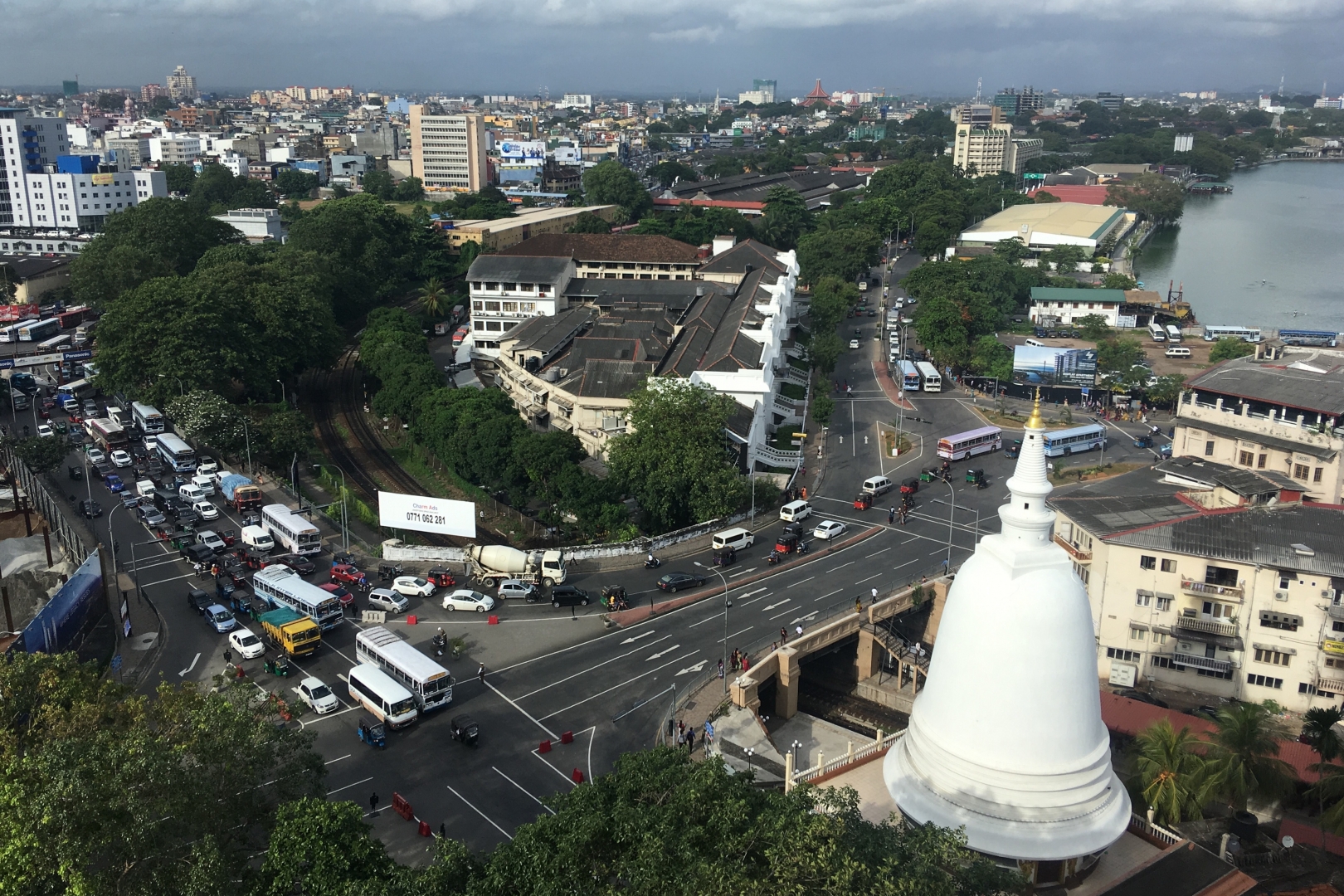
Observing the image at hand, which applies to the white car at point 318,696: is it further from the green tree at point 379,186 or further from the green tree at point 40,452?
the green tree at point 379,186

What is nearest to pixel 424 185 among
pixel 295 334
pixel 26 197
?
pixel 26 197

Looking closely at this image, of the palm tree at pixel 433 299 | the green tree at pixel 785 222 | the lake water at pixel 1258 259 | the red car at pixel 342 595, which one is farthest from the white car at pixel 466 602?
the lake water at pixel 1258 259

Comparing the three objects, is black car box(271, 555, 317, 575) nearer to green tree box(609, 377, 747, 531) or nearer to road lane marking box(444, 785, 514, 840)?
green tree box(609, 377, 747, 531)

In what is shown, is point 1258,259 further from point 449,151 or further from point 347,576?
point 347,576

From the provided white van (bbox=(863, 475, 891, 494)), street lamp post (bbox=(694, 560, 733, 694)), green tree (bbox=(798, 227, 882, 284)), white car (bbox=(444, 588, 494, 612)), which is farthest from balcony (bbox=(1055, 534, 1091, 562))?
green tree (bbox=(798, 227, 882, 284))

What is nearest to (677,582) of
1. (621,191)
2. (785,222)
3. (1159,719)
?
(1159,719)

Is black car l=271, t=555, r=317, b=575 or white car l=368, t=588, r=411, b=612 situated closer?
white car l=368, t=588, r=411, b=612
